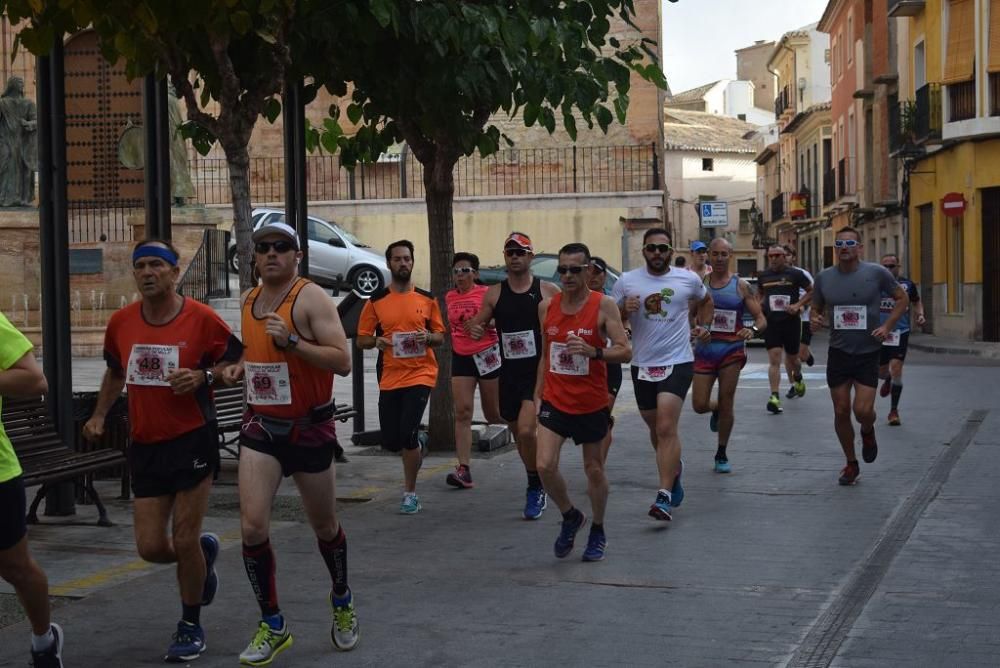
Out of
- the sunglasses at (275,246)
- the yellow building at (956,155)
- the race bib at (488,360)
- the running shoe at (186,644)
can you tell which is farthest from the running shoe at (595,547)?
the yellow building at (956,155)

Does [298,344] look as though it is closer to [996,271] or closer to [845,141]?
[996,271]

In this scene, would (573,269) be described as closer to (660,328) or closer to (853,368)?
(660,328)

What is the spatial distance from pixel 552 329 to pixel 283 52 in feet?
9.92

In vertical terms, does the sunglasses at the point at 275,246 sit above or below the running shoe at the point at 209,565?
above

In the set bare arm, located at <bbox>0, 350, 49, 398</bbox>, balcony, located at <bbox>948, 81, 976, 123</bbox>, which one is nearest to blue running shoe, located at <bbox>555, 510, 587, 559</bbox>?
bare arm, located at <bbox>0, 350, 49, 398</bbox>

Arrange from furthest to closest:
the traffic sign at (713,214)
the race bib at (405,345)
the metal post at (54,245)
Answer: the traffic sign at (713,214), the race bib at (405,345), the metal post at (54,245)

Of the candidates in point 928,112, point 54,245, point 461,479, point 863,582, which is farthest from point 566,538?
point 928,112

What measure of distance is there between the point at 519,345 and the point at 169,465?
4.36 meters

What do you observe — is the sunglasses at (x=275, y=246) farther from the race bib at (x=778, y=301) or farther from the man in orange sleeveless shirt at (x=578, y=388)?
the race bib at (x=778, y=301)

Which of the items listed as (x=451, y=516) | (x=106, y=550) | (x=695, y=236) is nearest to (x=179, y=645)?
(x=106, y=550)

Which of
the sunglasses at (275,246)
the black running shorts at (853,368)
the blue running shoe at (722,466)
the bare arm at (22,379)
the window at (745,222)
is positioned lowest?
the blue running shoe at (722,466)

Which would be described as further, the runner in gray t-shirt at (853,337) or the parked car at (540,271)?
the parked car at (540,271)

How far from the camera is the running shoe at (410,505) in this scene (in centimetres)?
1009

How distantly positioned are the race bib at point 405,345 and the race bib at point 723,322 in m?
2.68
